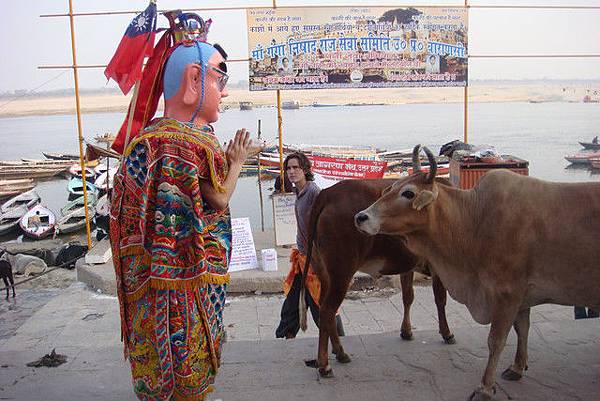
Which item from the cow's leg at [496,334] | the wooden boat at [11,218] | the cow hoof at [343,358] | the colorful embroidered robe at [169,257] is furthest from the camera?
the wooden boat at [11,218]

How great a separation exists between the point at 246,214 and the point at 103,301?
8773mm

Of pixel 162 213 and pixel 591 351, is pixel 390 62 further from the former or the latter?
pixel 162 213

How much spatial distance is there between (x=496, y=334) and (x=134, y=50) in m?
2.52

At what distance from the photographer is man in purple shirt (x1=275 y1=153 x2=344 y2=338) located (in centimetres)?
470

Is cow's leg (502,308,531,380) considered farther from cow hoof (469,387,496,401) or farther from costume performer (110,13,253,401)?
costume performer (110,13,253,401)

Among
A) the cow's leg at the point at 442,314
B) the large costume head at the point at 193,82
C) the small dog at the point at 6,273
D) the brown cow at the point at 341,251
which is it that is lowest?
the small dog at the point at 6,273

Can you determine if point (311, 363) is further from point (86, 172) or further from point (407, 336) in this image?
point (86, 172)

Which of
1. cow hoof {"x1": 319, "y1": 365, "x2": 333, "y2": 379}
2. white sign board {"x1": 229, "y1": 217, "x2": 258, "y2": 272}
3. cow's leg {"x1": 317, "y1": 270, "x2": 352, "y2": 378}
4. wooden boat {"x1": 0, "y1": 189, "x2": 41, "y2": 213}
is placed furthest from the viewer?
wooden boat {"x1": 0, "y1": 189, "x2": 41, "y2": 213}

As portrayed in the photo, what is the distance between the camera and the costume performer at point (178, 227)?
8.70ft

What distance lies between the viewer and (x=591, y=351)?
4.43 meters

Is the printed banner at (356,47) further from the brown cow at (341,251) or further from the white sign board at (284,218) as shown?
the brown cow at (341,251)

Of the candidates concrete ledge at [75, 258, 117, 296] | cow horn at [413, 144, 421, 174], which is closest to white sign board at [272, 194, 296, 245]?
concrete ledge at [75, 258, 117, 296]

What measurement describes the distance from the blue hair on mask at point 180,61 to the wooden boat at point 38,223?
13.6m

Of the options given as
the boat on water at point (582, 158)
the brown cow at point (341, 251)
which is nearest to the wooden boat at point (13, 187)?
the boat on water at point (582, 158)
